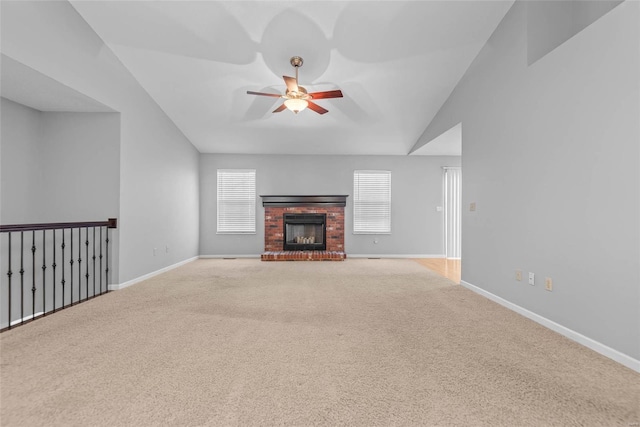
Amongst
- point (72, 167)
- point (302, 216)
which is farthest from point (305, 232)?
point (72, 167)

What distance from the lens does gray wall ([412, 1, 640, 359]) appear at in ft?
6.93

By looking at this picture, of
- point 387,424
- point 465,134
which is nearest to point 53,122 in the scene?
point 387,424

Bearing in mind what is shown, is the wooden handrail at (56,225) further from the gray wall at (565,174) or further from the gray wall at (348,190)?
the gray wall at (565,174)

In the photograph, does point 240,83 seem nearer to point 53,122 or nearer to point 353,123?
point 353,123

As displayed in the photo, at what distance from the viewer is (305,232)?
731 centimetres

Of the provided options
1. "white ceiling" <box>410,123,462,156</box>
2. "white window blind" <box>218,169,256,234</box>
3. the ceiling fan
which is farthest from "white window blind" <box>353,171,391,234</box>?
the ceiling fan

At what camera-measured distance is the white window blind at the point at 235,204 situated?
723 cm

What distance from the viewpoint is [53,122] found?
165 inches

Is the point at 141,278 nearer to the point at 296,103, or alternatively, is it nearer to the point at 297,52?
the point at 296,103

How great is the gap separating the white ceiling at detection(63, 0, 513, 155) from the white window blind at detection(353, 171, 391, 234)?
1.67 meters

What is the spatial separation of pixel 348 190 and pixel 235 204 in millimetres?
2743

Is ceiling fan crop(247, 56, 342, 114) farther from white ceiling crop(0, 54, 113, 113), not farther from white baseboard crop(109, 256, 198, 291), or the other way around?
white baseboard crop(109, 256, 198, 291)

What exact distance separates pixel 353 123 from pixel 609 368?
4.85 m

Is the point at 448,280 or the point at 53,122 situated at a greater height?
the point at 53,122
